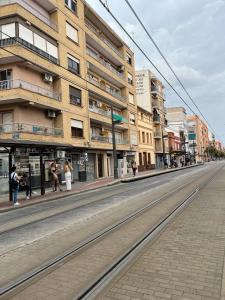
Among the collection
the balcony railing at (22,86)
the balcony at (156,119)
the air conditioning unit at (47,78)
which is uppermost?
the balcony at (156,119)

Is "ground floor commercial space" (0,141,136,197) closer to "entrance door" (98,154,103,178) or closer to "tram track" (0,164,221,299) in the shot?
"entrance door" (98,154,103,178)

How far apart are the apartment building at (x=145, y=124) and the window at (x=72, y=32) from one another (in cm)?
2405

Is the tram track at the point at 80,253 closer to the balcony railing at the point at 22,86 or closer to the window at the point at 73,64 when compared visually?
the balcony railing at the point at 22,86

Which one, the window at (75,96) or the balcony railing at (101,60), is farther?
the balcony railing at (101,60)

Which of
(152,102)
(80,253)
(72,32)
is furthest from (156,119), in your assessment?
(80,253)

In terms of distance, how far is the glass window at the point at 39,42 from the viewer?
89.3 ft

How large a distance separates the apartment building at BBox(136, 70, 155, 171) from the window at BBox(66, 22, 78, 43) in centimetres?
2405

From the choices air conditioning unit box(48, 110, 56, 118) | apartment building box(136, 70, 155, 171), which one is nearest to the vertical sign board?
apartment building box(136, 70, 155, 171)

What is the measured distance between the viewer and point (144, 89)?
69.4 m

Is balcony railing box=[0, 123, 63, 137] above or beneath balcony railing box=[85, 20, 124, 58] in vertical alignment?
beneath

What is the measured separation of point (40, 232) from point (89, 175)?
27.1 metres

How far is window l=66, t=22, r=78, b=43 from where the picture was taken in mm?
32562

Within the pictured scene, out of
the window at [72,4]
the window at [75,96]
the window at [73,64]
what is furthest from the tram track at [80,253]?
the window at [72,4]

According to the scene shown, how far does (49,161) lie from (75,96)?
10768 millimetres
